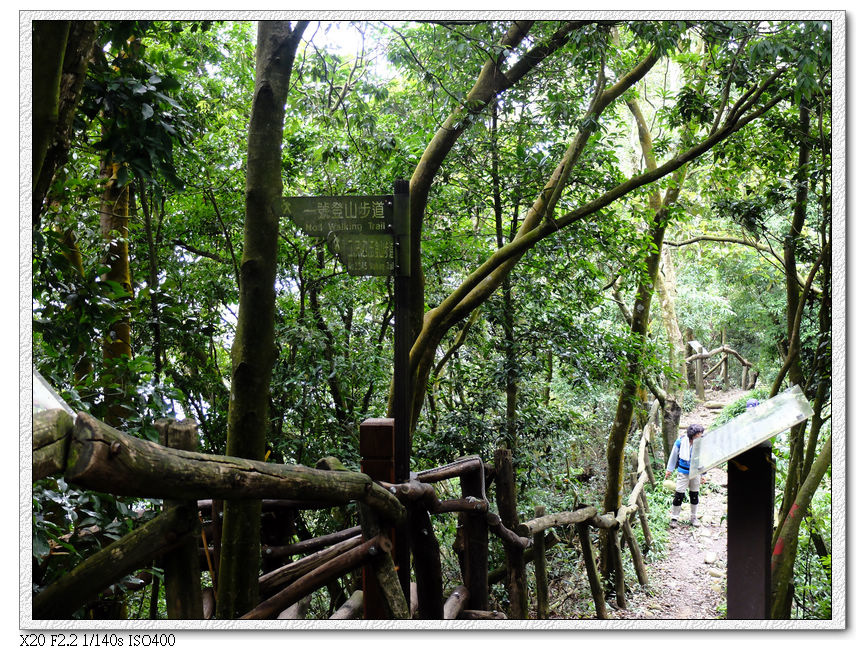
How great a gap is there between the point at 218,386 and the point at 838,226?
3.77m

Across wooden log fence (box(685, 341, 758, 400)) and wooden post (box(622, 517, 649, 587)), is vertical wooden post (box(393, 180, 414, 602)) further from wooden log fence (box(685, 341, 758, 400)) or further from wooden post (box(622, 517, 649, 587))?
wooden log fence (box(685, 341, 758, 400))

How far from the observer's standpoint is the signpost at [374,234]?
231cm

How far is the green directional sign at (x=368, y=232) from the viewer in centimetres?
236

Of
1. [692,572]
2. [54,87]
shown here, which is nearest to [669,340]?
[692,572]

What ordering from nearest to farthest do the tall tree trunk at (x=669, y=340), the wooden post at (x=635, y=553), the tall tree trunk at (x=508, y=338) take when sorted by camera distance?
the tall tree trunk at (x=508, y=338) < the wooden post at (x=635, y=553) < the tall tree trunk at (x=669, y=340)

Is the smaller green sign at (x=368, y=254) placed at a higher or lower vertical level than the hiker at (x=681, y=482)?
higher

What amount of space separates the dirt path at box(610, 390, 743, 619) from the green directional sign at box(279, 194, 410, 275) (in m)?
4.01

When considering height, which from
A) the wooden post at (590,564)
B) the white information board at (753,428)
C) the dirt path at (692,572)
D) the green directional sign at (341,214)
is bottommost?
the dirt path at (692,572)

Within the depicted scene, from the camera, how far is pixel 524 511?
5176 millimetres

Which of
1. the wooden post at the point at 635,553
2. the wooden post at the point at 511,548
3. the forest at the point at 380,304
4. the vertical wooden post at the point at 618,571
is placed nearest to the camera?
→ the forest at the point at 380,304

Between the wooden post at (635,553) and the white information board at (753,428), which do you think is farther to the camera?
the wooden post at (635,553)

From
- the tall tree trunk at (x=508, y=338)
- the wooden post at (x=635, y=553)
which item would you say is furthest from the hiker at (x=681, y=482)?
the tall tree trunk at (x=508, y=338)

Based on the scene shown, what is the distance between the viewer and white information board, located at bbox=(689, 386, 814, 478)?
138 centimetres

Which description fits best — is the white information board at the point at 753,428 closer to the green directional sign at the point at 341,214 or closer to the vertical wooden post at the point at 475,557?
the green directional sign at the point at 341,214
